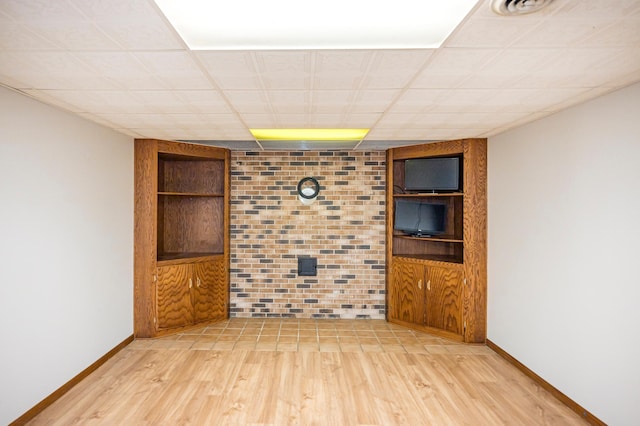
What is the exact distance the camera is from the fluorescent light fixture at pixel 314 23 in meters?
1.47

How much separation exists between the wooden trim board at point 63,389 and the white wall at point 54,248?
0.13 feet

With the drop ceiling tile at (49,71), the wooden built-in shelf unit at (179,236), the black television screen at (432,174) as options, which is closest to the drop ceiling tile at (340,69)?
the drop ceiling tile at (49,71)

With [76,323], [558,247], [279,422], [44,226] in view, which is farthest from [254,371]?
[558,247]

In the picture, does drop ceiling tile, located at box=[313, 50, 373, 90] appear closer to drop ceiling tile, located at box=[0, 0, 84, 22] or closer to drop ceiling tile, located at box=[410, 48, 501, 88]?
drop ceiling tile, located at box=[410, 48, 501, 88]

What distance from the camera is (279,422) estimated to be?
2363 millimetres

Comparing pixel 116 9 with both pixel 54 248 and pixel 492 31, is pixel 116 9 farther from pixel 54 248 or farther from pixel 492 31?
pixel 54 248

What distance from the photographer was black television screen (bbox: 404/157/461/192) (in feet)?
12.7

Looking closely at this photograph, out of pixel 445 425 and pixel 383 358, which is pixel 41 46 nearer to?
pixel 445 425

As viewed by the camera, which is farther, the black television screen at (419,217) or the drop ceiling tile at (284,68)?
the black television screen at (419,217)

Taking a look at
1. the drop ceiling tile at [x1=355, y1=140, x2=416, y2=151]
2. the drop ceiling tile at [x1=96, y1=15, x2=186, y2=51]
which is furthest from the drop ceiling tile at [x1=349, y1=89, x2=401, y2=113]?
the drop ceiling tile at [x1=355, y1=140, x2=416, y2=151]

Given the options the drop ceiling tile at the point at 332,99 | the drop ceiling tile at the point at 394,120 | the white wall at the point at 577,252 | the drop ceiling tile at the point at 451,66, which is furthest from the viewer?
the drop ceiling tile at the point at 394,120

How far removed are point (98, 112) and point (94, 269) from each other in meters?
1.33

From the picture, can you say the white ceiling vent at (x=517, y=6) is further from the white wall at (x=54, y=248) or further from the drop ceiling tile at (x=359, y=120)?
the white wall at (x=54, y=248)

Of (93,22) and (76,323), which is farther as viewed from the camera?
(76,323)
